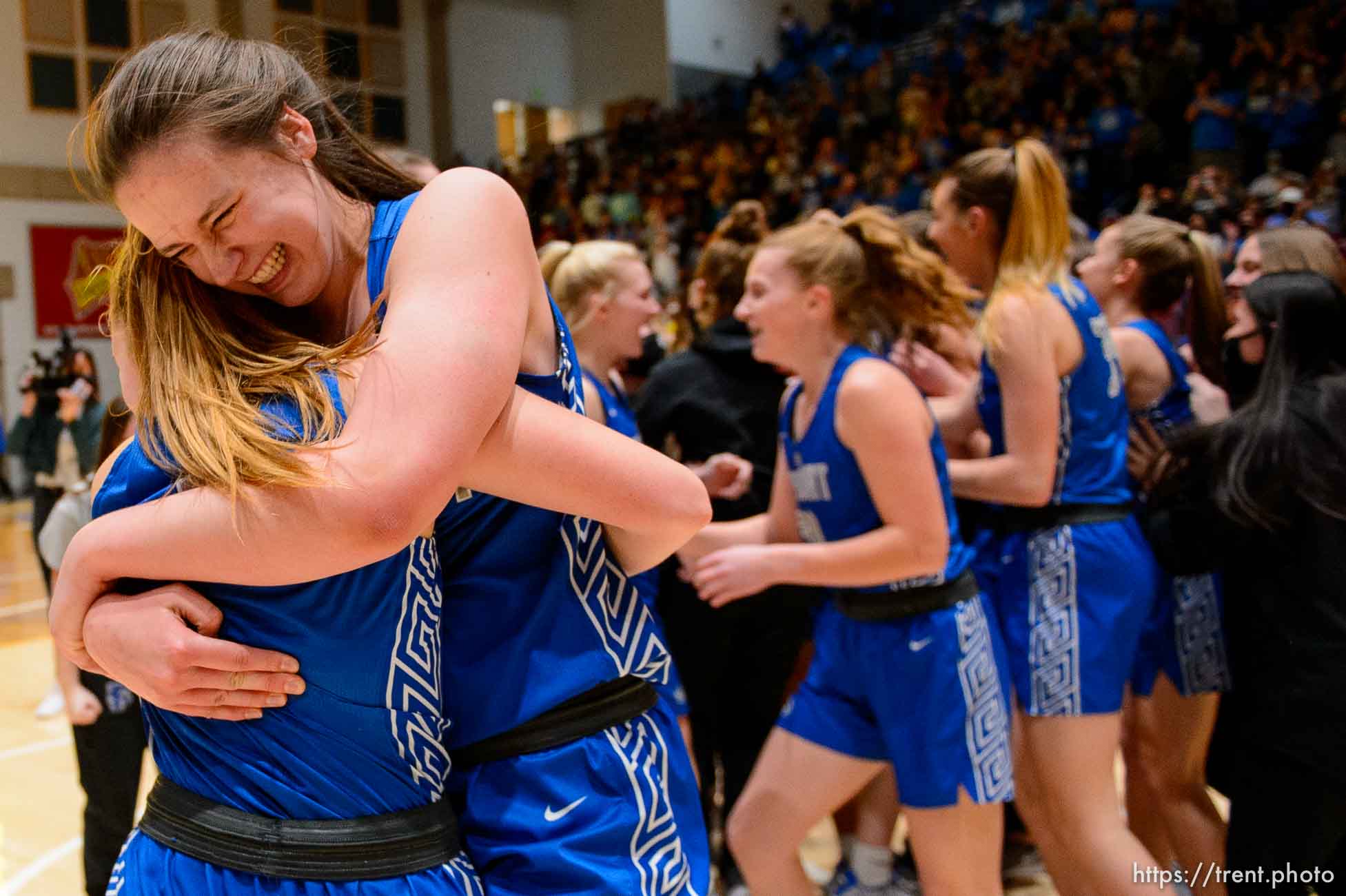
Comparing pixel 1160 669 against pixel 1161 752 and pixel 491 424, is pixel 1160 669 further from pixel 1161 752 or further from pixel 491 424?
pixel 491 424

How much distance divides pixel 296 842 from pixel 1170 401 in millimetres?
2767

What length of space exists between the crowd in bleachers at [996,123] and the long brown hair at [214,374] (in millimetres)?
6047

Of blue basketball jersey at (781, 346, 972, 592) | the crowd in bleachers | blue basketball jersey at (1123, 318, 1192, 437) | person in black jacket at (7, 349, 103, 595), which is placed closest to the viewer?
blue basketball jersey at (781, 346, 972, 592)

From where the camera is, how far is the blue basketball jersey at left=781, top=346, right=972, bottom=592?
7.99 ft

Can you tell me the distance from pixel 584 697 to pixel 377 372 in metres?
0.44

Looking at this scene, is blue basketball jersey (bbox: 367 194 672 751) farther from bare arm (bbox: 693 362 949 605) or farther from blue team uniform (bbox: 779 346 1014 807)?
blue team uniform (bbox: 779 346 1014 807)

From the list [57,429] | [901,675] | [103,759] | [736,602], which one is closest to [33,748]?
[57,429]

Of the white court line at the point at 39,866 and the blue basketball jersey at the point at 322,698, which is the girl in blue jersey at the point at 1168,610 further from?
the white court line at the point at 39,866

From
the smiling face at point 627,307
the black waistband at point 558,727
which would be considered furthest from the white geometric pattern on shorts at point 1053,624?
the black waistband at point 558,727

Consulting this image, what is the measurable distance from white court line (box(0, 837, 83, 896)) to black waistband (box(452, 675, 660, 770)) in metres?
3.08

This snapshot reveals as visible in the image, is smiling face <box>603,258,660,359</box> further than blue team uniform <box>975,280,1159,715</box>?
Yes

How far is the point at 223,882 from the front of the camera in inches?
41.1

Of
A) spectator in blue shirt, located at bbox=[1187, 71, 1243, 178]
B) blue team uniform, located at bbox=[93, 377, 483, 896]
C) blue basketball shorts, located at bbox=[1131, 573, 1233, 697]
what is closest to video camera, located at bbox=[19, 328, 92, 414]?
blue basketball shorts, located at bbox=[1131, 573, 1233, 697]

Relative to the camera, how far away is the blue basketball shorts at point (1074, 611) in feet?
8.52
